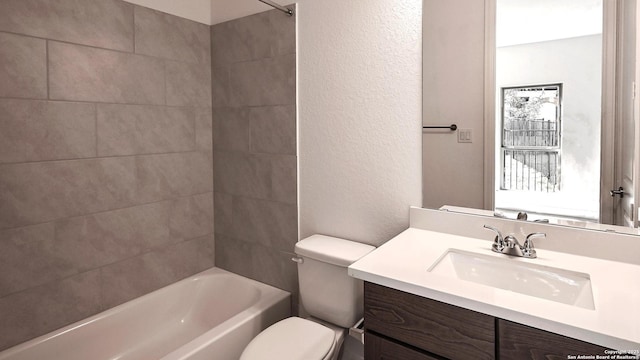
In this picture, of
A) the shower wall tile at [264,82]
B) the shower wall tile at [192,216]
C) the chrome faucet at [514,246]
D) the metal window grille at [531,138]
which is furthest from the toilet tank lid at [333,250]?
the shower wall tile at [192,216]

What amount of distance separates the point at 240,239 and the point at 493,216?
156 centimetres

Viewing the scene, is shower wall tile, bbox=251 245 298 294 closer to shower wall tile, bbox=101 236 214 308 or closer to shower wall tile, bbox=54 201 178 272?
shower wall tile, bbox=101 236 214 308

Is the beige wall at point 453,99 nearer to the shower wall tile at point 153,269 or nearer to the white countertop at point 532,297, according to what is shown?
the white countertop at point 532,297

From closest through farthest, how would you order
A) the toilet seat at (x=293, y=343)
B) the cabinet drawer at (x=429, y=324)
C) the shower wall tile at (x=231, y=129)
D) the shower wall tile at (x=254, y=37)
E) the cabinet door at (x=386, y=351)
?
the cabinet drawer at (x=429, y=324)
the cabinet door at (x=386, y=351)
the toilet seat at (x=293, y=343)
the shower wall tile at (x=254, y=37)
the shower wall tile at (x=231, y=129)

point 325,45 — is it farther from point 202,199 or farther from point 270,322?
point 270,322

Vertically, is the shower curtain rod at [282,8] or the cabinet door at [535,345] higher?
the shower curtain rod at [282,8]

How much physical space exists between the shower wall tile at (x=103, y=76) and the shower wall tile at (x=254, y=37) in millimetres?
429

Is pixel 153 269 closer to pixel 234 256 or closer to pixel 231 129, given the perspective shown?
pixel 234 256

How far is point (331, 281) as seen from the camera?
67.1 inches

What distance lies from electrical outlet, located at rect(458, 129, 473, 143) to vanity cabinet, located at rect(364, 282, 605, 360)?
80 centimetres

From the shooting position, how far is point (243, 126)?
230cm

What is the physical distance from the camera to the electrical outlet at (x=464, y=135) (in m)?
1.57

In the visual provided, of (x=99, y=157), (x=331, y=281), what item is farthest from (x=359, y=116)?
(x=99, y=157)

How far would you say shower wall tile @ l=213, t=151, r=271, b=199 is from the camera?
223cm
